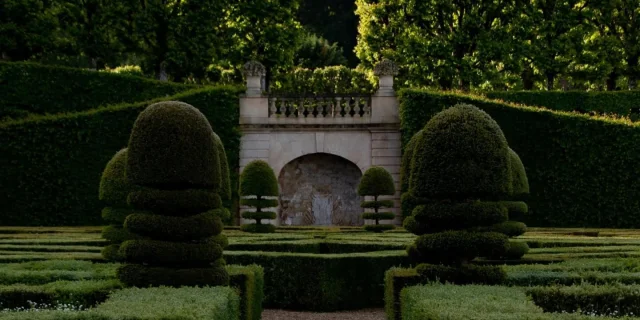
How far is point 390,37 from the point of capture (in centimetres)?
3531

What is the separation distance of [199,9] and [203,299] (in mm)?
26098

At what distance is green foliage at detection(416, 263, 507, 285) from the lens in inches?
450

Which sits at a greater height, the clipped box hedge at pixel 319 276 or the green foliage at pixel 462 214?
the green foliage at pixel 462 214

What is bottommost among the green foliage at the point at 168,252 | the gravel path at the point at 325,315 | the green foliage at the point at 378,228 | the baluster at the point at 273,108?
the gravel path at the point at 325,315

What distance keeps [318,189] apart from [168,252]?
61.9 feet

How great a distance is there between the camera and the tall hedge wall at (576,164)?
1050 inches

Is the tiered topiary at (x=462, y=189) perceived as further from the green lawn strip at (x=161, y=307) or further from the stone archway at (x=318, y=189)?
the stone archway at (x=318, y=189)

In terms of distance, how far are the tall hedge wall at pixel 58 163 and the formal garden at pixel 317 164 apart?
6cm

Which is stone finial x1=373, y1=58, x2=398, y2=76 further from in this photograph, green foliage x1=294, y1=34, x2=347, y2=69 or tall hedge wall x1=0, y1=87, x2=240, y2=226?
green foliage x1=294, y1=34, x2=347, y2=69

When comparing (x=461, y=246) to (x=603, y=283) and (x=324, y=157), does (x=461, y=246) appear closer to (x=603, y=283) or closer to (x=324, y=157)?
(x=603, y=283)

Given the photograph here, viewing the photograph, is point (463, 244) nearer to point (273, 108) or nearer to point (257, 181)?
point (257, 181)

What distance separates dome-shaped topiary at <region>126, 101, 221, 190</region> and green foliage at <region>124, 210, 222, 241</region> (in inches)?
15.2

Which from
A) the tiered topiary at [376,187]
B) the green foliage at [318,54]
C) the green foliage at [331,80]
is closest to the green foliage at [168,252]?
the tiered topiary at [376,187]

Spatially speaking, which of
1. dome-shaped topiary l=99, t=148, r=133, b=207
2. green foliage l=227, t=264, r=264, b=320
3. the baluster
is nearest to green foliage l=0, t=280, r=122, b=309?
green foliage l=227, t=264, r=264, b=320
